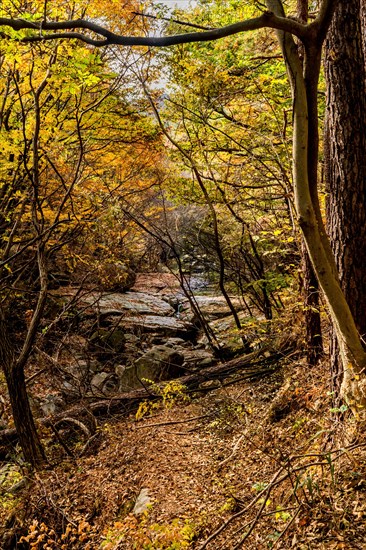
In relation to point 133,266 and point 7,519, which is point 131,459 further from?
point 133,266

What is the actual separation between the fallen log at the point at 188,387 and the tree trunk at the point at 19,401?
57.4 inches

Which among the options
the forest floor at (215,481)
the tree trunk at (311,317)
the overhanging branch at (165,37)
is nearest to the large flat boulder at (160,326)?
the forest floor at (215,481)

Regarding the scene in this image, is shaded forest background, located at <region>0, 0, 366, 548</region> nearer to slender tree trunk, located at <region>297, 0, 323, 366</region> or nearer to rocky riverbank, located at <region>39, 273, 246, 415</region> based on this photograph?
slender tree trunk, located at <region>297, 0, 323, 366</region>

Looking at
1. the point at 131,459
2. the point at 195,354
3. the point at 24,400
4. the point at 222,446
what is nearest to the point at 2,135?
the point at 24,400

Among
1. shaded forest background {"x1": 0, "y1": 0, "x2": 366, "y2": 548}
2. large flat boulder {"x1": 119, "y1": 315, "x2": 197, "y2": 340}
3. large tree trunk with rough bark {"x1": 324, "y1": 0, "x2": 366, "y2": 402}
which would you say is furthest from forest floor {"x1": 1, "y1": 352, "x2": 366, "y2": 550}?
large flat boulder {"x1": 119, "y1": 315, "x2": 197, "y2": 340}

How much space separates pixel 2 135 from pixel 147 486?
19.7ft

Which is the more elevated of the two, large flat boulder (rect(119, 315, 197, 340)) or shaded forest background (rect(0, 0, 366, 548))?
shaded forest background (rect(0, 0, 366, 548))

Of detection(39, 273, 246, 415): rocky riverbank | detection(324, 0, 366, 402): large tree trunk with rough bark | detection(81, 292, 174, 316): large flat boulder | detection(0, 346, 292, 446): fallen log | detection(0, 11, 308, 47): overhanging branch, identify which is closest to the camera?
detection(0, 11, 308, 47): overhanging branch

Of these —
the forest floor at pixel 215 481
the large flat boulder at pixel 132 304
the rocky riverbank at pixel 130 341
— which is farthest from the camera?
the large flat boulder at pixel 132 304

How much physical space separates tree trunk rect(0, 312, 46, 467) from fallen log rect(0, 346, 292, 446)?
4.78ft

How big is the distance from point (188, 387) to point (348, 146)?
6.49 m

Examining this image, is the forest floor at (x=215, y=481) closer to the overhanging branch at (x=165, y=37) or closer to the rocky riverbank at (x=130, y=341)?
the rocky riverbank at (x=130, y=341)

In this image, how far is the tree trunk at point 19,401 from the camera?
6484mm

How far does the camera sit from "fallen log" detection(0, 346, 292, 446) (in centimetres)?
837
